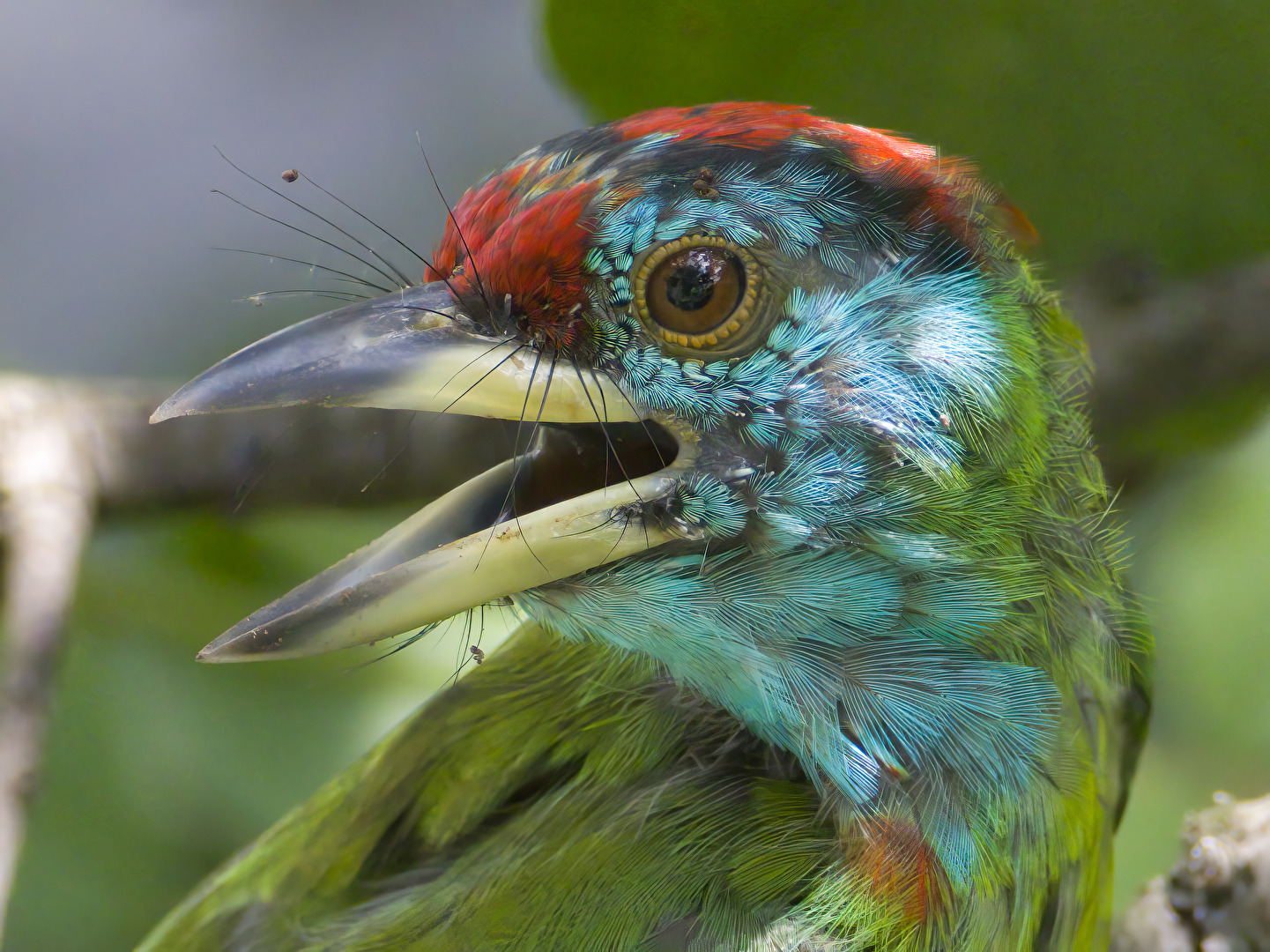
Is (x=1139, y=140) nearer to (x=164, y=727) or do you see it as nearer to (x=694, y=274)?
(x=694, y=274)

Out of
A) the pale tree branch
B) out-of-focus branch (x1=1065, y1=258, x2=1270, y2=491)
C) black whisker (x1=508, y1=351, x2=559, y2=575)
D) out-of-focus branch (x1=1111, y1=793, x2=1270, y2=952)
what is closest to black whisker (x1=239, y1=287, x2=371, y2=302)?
the pale tree branch

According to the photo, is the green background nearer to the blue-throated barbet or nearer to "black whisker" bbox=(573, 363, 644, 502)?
the blue-throated barbet

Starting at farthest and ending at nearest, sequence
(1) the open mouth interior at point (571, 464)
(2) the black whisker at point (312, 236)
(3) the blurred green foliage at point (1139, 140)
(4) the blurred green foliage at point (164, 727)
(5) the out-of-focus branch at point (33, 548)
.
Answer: (4) the blurred green foliage at point (164, 727), (5) the out-of-focus branch at point (33, 548), (2) the black whisker at point (312, 236), (3) the blurred green foliage at point (1139, 140), (1) the open mouth interior at point (571, 464)

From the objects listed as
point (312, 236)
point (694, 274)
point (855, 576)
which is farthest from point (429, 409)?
point (312, 236)

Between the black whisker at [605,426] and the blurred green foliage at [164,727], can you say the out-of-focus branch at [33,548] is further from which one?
the black whisker at [605,426]

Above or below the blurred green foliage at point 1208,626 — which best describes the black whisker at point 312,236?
above

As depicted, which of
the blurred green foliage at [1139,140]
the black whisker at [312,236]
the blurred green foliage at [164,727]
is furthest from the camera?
the blurred green foliage at [164,727]

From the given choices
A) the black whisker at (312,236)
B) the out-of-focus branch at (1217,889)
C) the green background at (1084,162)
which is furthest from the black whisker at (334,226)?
the out-of-focus branch at (1217,889)
